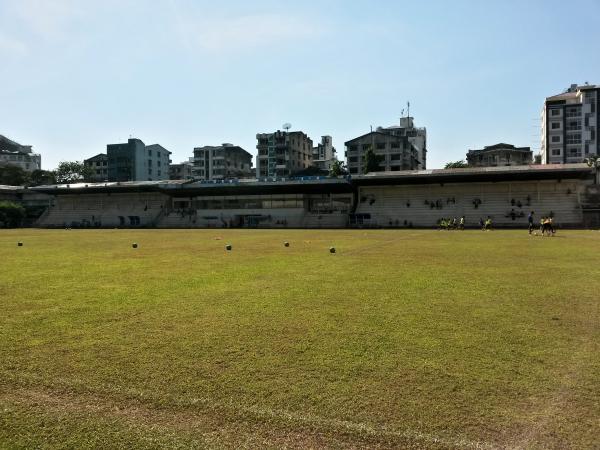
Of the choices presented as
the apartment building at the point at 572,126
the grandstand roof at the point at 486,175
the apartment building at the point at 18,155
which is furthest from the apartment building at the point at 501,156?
the apartment building at the point at 18,155

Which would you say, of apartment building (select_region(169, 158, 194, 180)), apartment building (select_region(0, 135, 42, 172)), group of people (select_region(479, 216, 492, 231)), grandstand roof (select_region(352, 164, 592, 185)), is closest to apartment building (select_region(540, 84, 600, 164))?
grandstand roof (select_region(352, 164, 592, 185))

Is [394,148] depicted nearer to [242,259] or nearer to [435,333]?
[242,259]

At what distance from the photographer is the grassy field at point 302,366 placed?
425 centimetres

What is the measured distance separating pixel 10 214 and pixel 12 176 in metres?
39.8

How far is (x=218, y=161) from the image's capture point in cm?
12106

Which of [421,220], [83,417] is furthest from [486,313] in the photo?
[421,220]

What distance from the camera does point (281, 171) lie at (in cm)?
11138

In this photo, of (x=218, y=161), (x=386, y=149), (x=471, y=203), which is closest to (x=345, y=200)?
(x=471, y=203)

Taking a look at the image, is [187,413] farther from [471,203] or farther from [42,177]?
[42,177]

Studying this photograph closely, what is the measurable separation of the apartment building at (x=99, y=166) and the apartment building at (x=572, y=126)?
370 ft

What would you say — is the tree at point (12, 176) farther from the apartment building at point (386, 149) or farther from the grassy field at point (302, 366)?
the grassy field at point (302, 366)

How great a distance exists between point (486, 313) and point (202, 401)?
6.20 metres

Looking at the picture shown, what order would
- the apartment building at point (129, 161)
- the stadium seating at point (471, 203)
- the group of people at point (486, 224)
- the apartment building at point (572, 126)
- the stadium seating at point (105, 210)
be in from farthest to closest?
the apartment building at point (129, 161), the apartment building at point (572, 126), the stadium seating at point (105, 210), the stadium seating at point (471, 203), the group of people at point (486, 224)

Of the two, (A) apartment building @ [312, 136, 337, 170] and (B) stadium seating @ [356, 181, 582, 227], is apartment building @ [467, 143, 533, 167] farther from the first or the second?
(B) stadium seating @ [356, 181, 582, 227]
